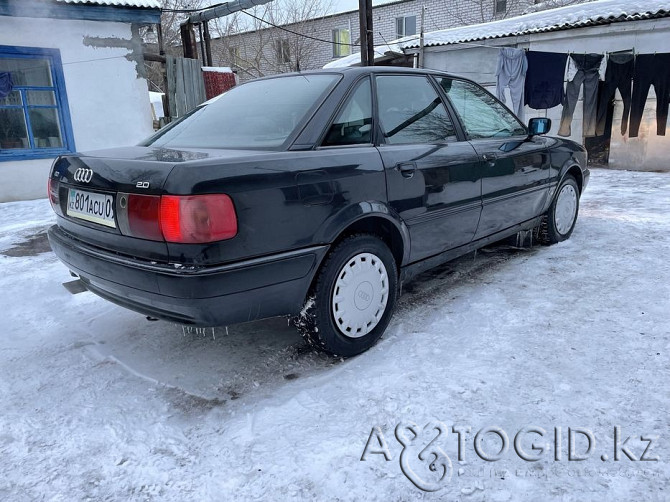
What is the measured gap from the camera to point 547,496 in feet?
5.40

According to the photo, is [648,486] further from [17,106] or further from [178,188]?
[17,106]

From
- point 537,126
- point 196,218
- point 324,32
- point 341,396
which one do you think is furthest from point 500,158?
point 324,32

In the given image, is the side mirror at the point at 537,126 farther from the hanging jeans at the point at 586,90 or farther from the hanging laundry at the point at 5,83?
the hanging laundry at the point at 5,83

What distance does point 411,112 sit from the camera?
3.01 meters

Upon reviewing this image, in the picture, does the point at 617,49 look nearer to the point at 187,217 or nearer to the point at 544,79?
the point at 544,79

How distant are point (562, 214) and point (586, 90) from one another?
6383 mm

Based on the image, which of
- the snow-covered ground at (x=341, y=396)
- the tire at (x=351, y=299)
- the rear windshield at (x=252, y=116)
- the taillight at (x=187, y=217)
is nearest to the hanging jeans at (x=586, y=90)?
the snow-covered ground at (x=341, y=396)

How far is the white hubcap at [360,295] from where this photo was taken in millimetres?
2502

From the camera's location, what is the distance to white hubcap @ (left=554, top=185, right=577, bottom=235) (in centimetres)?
447

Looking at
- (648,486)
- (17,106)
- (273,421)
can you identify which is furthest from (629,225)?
(17,106)

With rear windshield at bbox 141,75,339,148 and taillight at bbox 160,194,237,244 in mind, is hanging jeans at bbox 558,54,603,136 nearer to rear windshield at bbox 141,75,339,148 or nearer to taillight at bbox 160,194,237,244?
rear windshield at bbox 141,75,339,148

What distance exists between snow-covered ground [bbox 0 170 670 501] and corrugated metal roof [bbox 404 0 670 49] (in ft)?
26.7

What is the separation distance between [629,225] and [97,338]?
526 cm

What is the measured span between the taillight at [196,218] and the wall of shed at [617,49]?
10459 mm
